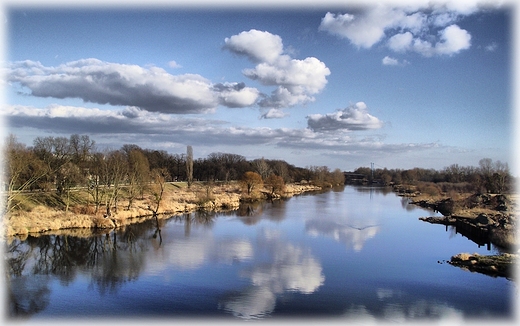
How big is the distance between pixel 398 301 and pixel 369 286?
4.03 ft

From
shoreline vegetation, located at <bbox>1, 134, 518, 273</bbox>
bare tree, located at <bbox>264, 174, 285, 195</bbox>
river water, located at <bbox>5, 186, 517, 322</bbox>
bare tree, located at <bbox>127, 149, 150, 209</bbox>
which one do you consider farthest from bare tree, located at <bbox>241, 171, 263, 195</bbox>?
river water, located at <bbox>5, 186, 517, 322</bbox>

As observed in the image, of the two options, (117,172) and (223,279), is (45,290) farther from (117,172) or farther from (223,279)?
(117,172)

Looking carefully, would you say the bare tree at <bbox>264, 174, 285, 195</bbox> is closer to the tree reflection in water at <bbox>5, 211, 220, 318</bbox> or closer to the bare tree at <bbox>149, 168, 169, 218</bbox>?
the bare tree at <bbox>149, 168, 169, 218</bbox>

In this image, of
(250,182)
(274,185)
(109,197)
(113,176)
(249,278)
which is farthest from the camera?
(274,185)

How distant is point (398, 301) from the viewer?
1013 cm

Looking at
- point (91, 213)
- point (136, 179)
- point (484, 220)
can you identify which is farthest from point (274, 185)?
point (91, 213)

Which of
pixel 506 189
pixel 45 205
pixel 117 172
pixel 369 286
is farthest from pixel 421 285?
pixel 506 189

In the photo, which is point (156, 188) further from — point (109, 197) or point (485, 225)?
point (485, 225)

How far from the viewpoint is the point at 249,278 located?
38.6 feet

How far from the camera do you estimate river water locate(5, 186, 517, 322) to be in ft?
30.5

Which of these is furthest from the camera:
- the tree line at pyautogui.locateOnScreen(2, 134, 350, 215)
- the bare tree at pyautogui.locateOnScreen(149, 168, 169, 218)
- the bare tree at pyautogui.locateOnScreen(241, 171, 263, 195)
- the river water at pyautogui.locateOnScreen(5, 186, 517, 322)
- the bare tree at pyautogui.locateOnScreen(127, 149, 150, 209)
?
the bare tree at pyautogui.locateOnScreen(241, 171, 263, 195)

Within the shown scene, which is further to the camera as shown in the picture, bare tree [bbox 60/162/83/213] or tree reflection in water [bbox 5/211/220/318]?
bare tree [bbox 60/162/83/213]

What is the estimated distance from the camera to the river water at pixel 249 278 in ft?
30.5

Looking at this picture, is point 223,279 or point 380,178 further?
point 380,178
